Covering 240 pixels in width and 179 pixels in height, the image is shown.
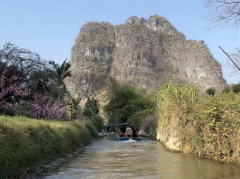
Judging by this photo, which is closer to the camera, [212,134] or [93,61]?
[212,134]

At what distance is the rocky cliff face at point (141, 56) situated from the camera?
154500 mm

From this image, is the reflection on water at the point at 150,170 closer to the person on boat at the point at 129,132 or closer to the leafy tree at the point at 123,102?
the person on boat at the point at 129,132

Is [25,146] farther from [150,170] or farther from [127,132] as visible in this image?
[127,132]

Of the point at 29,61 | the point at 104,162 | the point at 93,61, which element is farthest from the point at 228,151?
the point at 93,61

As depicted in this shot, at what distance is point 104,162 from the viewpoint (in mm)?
13656

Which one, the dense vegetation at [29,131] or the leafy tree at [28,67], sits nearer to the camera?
the dense vegetation at [29,131]

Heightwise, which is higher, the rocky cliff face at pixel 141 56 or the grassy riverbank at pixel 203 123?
the rocky cliff face at pixel 141 56

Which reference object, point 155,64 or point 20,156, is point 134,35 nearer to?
point 155,64

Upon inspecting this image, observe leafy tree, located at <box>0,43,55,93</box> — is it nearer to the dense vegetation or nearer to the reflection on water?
the dense vegetation

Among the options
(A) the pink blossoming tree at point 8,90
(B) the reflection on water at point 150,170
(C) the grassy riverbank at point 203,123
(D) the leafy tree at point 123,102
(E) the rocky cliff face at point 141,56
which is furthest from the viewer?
(E) the rocky cliff face at point 141,56

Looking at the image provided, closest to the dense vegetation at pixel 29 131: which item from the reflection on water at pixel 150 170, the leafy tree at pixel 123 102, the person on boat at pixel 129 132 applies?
the reflection on water at pixel 150 170

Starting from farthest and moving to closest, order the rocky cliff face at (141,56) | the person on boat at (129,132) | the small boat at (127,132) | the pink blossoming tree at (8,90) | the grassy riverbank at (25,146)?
the rocky cliff face at (141,56), the person on boat at (129,132), the small boat at (127,132), the pink blossoming tree at (8,90), the grassy riverbank at (25,146)

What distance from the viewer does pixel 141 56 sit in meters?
165

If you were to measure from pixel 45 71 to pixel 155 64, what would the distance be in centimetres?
14346
